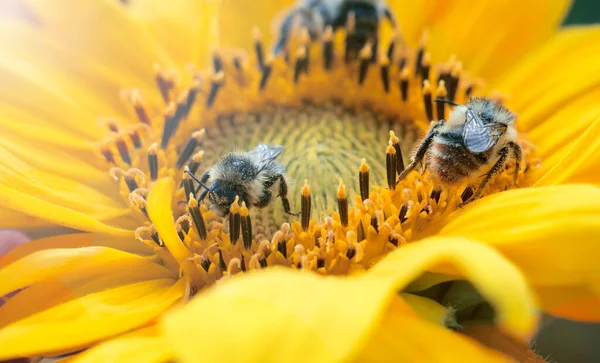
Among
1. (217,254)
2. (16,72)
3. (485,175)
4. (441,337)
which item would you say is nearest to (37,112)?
(16,72)

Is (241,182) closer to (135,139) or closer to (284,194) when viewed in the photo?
(284,194)

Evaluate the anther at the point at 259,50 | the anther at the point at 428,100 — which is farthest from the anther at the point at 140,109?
the anther at the point at 428,100

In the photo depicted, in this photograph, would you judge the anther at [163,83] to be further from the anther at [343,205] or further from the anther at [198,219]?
the anther at [343,205]

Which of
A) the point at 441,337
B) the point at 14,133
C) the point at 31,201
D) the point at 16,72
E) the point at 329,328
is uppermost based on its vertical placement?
the point at 16,72

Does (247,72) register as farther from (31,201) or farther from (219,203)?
(31,201)

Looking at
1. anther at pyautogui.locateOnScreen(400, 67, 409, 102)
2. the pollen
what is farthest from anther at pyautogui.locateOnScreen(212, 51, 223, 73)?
anther at pyautogui.locateOnScreen(400, 67, 409, 102)
